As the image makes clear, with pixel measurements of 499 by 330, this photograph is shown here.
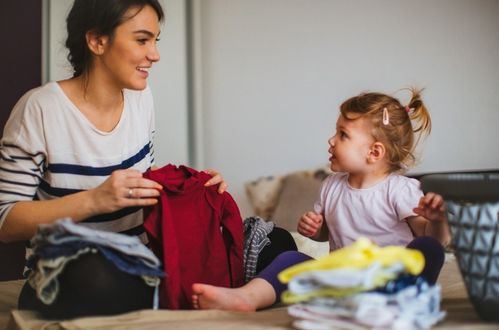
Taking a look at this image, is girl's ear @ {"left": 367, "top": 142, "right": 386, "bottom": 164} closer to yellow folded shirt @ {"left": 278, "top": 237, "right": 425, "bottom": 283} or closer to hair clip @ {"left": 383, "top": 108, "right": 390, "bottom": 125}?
hair clip @ {"left": 383, "top": 108, "right": 390, "bottom": 125}

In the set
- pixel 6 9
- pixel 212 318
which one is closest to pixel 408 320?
pixel 212 318

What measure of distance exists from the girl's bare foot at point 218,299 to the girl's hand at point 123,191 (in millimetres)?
209

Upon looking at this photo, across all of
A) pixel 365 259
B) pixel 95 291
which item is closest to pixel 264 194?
pixel 95 291

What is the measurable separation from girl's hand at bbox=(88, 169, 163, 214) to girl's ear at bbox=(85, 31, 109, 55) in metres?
0.43

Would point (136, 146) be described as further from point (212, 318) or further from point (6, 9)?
point (6, 9)

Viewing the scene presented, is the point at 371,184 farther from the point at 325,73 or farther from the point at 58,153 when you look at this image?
the point at 325,73

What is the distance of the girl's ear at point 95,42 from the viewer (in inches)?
67.4

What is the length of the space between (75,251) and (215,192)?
0.42m

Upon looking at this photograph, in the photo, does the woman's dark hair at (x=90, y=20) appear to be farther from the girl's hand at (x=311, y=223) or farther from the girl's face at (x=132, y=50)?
the girl's hand at (x=311, y=223)

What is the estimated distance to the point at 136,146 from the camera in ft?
5.82

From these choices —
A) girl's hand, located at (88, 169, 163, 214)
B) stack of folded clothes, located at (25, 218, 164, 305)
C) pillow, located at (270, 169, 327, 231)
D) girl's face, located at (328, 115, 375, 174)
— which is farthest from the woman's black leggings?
pillow, located at (270, 169, 327, 231)

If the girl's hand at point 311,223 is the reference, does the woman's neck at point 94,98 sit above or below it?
above

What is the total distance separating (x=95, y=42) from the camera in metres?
1.73

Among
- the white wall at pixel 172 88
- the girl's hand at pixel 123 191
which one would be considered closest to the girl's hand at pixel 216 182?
the girl's hand at pixel 123 191
